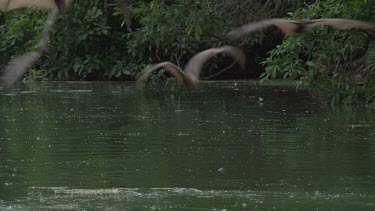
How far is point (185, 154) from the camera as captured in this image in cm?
841

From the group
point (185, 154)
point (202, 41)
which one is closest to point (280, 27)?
point (185, 154)

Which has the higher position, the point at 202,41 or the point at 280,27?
the point at 280,27

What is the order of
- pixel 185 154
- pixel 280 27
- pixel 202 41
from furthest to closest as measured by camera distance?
pixel 202 41 < pixel 185 154 < pixel 280 27

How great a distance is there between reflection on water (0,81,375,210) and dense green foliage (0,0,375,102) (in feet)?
1.75

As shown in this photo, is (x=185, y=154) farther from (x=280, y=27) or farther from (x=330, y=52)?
(x=280, y=27)

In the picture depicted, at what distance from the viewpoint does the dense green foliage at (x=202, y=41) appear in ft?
37.9

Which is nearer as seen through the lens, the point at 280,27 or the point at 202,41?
the point at 280,27

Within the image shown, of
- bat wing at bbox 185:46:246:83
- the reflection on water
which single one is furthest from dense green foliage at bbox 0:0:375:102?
bat wing at bbox 185:46:246:83

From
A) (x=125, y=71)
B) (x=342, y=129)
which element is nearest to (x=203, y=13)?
(x=342, y=129)

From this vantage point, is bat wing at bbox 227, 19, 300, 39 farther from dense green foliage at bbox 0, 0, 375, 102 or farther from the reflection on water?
the reflection on water

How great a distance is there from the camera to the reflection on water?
20.2 ft

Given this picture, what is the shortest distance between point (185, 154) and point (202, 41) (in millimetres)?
6499

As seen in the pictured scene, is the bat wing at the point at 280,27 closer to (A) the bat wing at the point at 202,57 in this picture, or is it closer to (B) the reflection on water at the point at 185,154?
(A) the bat wing at the point at 202,57

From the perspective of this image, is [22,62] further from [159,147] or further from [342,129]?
[342,129]
